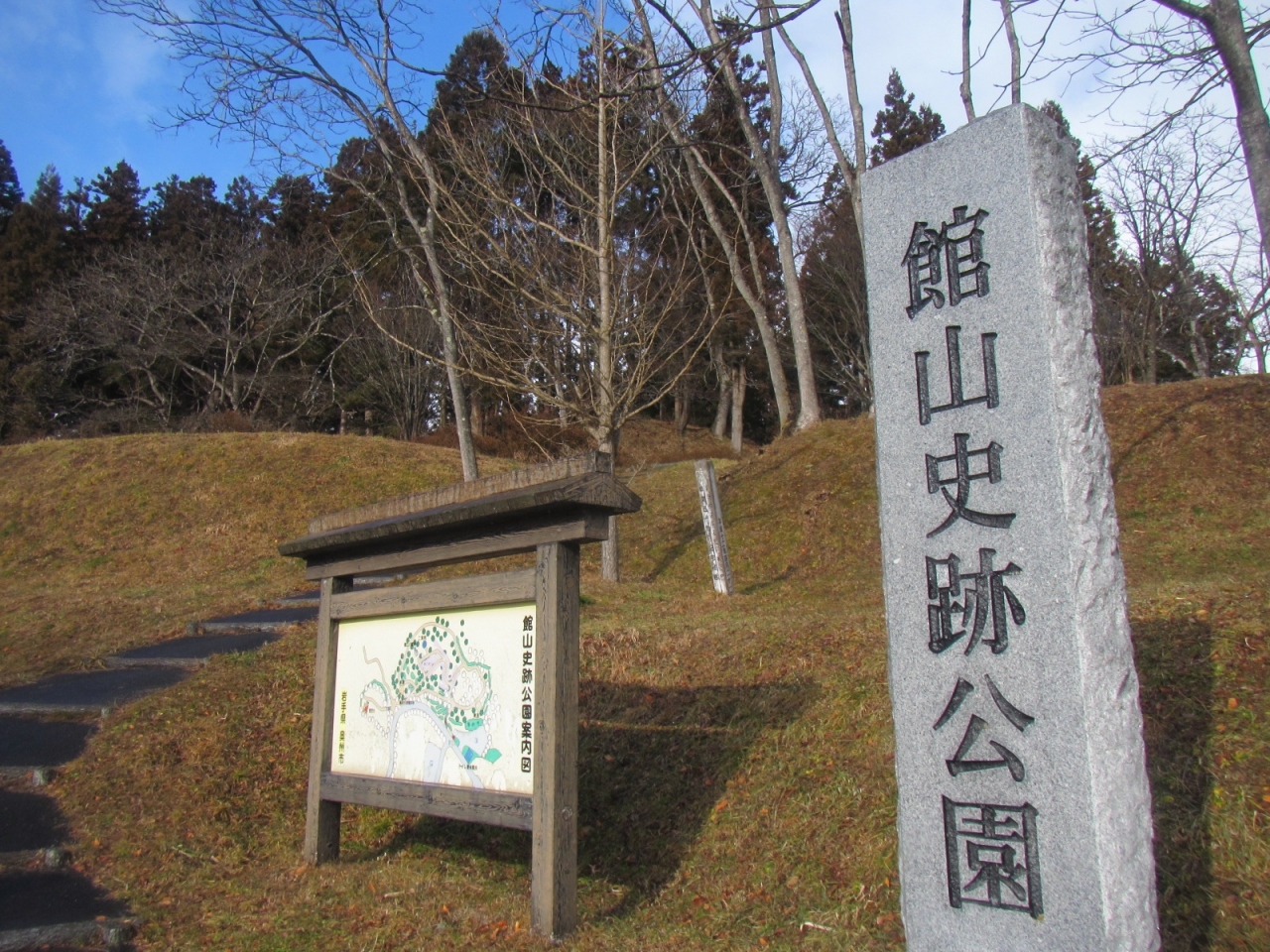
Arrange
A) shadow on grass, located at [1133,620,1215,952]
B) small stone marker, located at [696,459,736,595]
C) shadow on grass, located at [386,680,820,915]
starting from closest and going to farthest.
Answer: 1. shadow on grass, located at [1133,620,1215,952]
2. shadow on grass, located at [386,680,820,915]
3. small stone marker, located at [696,459,736,595]

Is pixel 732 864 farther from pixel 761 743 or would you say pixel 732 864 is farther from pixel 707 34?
pixel 707 34

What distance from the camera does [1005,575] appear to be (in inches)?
132

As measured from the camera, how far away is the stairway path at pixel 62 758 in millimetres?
4559

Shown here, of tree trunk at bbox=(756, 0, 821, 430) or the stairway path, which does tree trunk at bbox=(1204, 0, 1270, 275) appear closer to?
the stairway path

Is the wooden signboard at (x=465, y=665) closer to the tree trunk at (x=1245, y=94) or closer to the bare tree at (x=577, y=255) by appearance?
the bare tree at (x=577, y=255)

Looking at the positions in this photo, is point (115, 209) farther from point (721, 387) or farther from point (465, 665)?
point (465, 665)

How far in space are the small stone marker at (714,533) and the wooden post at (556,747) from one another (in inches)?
253

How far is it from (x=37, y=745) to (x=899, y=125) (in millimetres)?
29345

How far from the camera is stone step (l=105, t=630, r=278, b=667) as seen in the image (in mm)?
8867

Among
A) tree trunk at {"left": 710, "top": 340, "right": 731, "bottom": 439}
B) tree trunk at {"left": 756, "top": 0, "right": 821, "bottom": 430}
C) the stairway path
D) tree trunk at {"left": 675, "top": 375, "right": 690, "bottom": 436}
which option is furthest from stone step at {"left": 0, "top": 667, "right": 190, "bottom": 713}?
tree trunk at {"left": 675, "top": 375, "right": 690, "bottom": 436}

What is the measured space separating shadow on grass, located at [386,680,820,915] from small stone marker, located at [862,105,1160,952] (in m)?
1.91

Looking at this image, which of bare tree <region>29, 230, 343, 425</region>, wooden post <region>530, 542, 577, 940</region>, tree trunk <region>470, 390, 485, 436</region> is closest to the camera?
wooden post <region>530, 542, 577, 940</region>

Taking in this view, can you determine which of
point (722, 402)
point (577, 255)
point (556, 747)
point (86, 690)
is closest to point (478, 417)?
point (722, 402)

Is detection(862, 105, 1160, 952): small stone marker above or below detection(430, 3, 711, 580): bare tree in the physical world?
below
